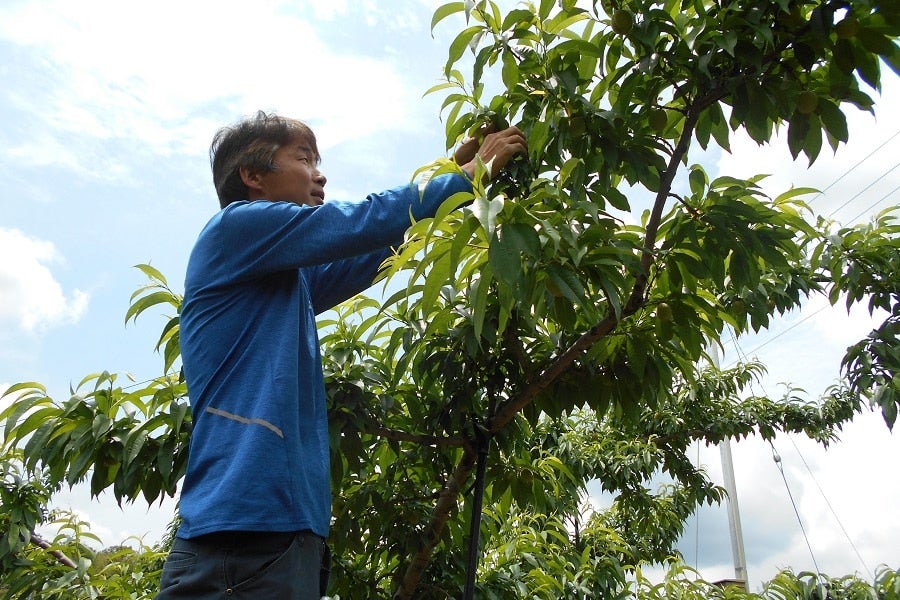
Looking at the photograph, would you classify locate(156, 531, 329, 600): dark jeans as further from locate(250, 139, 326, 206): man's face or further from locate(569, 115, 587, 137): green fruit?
locate(569, 115, 587, 137): green fruit

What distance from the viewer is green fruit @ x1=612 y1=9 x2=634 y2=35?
1.24m

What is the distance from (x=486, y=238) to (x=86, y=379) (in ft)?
3.16

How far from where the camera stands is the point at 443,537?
6.11 feet

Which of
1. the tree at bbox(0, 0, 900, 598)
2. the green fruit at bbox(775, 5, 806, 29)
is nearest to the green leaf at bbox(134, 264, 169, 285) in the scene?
the tree at bbox(0, 0, 900, 598)

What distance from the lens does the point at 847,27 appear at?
1.18m

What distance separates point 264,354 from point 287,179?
1.31 ft

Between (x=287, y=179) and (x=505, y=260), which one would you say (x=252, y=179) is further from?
(x=505, y=260)

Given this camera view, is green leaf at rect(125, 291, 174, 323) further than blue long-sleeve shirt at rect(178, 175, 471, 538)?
Yes

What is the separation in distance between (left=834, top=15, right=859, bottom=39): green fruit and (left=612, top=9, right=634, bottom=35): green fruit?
0.96 ft

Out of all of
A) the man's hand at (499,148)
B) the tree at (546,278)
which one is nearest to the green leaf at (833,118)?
the tree at (546,278)

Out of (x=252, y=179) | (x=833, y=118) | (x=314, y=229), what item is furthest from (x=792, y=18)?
(x=252, y=179)

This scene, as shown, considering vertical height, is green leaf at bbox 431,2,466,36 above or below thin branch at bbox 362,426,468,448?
above

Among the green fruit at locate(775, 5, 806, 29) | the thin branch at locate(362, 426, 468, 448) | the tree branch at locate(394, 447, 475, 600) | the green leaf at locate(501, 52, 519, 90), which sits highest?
the green leaf at locate(501, 52, 519, 90)

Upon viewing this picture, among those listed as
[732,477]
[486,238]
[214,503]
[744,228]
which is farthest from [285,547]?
[732,477]
